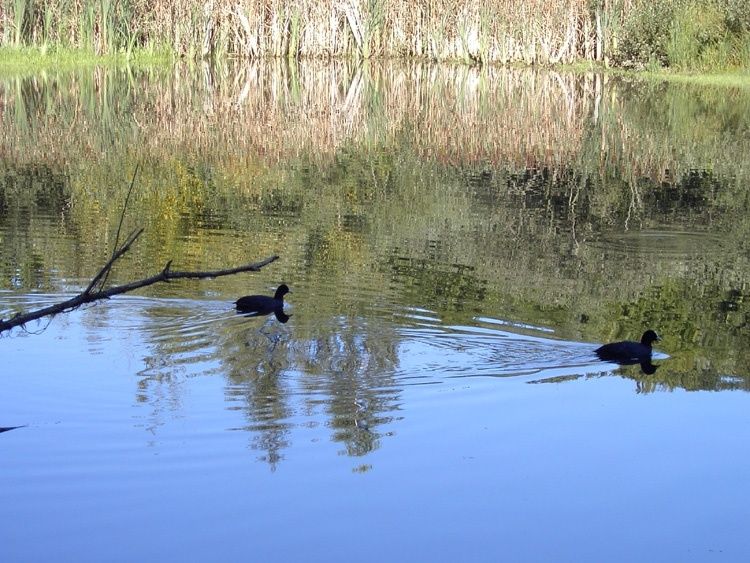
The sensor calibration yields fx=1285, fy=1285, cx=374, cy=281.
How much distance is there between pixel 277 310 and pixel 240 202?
4907 millimetres

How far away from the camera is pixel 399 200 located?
1428cm

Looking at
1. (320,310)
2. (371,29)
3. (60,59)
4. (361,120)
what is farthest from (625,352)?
(371,29)

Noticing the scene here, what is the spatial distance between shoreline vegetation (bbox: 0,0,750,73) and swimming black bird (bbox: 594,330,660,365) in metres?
23.6

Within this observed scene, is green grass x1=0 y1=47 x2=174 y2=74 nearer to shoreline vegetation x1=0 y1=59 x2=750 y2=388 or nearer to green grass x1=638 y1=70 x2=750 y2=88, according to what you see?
shoreline vegetation x1=0 y1=59 x2=750 y2=388

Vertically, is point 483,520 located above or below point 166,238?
below

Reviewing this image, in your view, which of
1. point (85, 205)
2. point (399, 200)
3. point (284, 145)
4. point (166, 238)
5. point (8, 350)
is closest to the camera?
point (8, 350)

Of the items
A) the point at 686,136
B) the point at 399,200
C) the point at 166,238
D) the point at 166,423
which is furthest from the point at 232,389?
the point at 686,136

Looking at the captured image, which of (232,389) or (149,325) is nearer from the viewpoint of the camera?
(232,389)

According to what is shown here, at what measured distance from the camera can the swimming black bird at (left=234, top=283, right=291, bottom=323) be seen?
347 inches

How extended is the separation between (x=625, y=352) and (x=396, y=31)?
29.7m

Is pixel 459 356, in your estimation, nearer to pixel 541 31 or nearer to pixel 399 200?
pixel 399 200

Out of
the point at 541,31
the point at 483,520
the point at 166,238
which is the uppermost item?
the point at 541,31

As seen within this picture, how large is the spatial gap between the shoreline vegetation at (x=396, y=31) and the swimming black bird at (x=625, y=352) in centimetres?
2361

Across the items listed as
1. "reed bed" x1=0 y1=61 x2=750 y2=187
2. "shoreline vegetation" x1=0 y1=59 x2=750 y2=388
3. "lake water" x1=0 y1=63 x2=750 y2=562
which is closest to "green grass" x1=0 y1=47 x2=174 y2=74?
"reed bed" x1=0 y1=61 x2=750 y2=187
